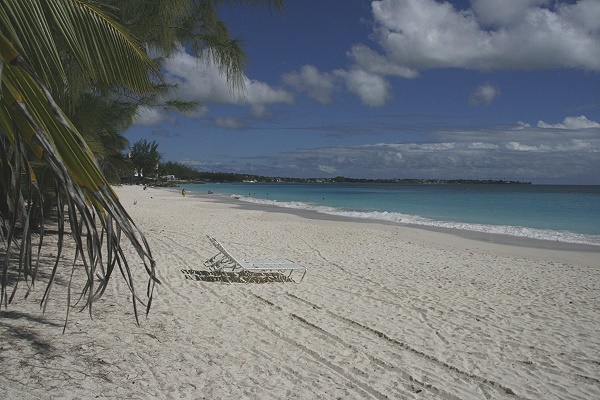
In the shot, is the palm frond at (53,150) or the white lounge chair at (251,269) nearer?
the palm frond at (53,150)

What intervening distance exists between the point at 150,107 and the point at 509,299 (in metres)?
7.25

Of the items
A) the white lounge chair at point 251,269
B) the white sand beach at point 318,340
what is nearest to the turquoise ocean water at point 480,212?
the white sand beach at point 318,340

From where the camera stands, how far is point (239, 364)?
397 centimetres

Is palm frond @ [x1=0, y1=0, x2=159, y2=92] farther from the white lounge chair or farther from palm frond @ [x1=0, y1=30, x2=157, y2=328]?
the white lounge chair

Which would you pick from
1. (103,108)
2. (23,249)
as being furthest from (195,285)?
(23,249)

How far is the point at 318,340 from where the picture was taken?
476cm

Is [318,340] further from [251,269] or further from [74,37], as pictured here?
[74,37]

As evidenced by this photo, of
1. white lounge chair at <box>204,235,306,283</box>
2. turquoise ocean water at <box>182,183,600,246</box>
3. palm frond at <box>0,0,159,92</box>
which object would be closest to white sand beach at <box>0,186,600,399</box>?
white lounge chair at <box>204,235,306,283</box>

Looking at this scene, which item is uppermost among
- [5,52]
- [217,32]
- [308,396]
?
[217,32]

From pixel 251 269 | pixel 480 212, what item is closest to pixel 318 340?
pixel 251 269

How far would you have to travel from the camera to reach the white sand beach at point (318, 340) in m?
3.50

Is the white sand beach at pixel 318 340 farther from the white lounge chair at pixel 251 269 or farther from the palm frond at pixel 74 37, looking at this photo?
the palm frond at pixel 74 37

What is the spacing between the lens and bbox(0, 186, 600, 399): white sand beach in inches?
138

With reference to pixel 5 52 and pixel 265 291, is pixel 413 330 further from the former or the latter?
pixel 5 52
